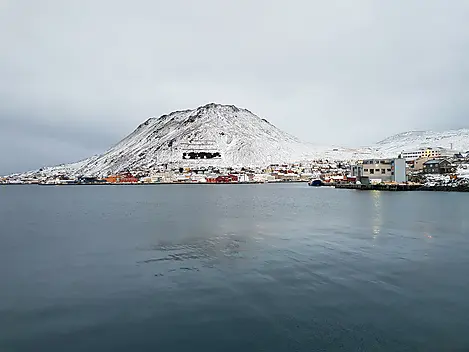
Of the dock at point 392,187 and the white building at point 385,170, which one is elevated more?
the white building at point 385,170

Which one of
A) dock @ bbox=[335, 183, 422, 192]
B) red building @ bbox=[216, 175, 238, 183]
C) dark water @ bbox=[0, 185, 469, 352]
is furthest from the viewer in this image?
red building @ bbox=[216, 175, 238, 183]

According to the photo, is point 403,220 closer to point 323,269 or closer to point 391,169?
point 323,269

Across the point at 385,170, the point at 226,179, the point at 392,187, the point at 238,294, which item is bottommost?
the point at 238,294

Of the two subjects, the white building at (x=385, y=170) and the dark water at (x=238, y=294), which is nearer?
the dark water at (x=238, y=294)

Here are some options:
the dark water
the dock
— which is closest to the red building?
the dock

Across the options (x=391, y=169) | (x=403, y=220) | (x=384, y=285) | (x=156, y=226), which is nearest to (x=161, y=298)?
(x=384, y=285)

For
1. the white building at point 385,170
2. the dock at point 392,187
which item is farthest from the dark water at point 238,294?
the white building at point 385,170

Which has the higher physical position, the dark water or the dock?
the dock

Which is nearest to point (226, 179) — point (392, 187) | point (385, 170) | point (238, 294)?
point (385, 170)

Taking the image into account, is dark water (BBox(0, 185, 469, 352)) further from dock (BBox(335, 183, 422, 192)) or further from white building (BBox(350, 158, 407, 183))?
white building (BBox(350, 158, 407, 183))

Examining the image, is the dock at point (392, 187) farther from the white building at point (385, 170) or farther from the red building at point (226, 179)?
the red building at point (226, 179)

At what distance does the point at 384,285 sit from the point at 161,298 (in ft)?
25.3

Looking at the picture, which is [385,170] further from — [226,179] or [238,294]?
[226,179]

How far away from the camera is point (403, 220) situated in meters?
30.5
